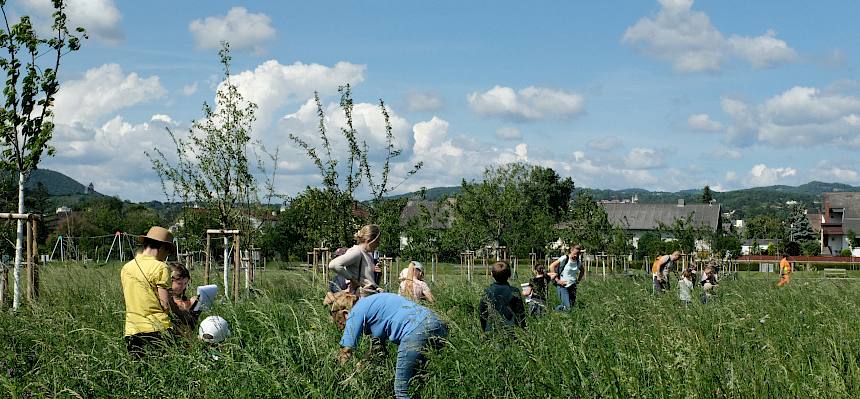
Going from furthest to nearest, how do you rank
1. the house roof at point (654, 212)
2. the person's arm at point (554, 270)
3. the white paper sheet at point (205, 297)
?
the house roof at point (654, 212)
the person's arm at point (554, 270)
the white paper sheet at point (205, 297)

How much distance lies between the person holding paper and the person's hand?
1.42 meters

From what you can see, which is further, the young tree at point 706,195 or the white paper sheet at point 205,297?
the young tree at point 706,195

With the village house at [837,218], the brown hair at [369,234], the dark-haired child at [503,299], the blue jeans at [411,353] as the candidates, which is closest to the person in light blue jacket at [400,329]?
the blue jeans at [411,353]

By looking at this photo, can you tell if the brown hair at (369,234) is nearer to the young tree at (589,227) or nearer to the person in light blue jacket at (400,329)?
the person in light blue jacket at (400,329)

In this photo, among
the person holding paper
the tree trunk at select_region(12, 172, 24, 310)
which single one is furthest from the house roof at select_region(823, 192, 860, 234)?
the person holding paper

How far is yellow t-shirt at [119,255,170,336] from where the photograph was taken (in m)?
6.41

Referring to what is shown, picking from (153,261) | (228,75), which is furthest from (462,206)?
(153,261)

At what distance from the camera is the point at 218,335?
652 centimetres

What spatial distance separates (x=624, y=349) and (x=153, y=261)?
3406mm

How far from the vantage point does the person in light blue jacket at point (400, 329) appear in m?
5.45

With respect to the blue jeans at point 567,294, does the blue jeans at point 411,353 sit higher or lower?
higher

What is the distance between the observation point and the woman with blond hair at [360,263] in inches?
269

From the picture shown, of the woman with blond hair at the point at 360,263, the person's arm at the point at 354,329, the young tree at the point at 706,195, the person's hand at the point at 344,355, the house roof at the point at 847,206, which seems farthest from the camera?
the young tree at the point at 706,195

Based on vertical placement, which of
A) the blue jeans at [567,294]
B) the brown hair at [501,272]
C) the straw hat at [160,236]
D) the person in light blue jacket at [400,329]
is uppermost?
the straw hat at [160,236]
